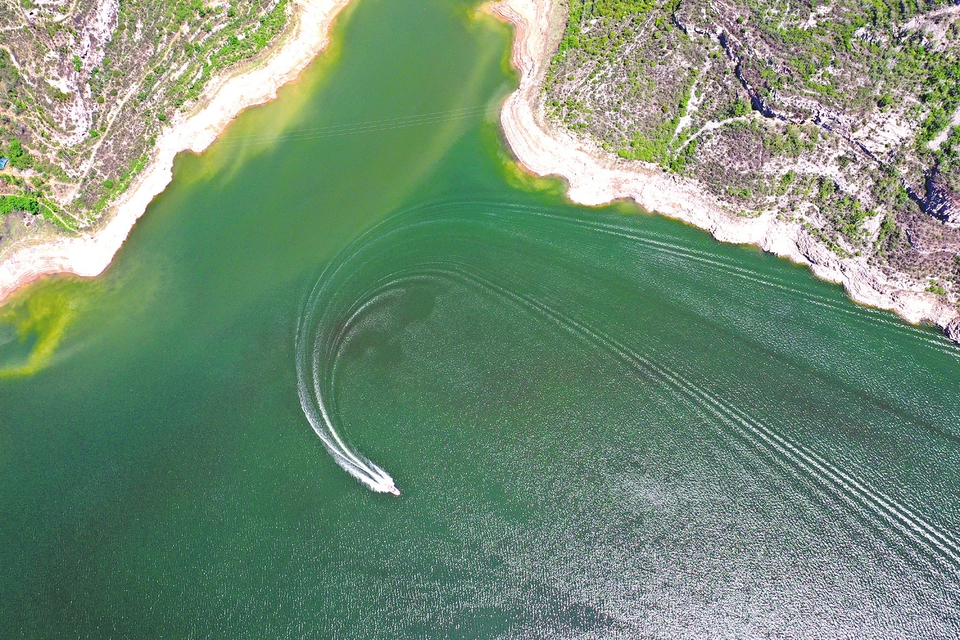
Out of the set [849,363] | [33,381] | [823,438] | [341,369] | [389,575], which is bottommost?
[33,381]

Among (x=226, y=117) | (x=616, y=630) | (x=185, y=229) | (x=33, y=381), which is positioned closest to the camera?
(x=616, y=630)

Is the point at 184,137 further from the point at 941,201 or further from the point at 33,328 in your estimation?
the point at 941,201

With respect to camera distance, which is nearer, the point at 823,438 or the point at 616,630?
the point at 616,630

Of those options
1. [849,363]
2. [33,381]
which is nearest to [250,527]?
[33,381]

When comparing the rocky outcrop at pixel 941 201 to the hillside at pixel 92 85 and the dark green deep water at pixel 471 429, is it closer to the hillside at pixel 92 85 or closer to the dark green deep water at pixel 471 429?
the dark green deep water at pixel 471 429

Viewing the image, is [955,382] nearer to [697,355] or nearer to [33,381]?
[697,355]

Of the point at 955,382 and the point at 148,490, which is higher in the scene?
the point at 955,382

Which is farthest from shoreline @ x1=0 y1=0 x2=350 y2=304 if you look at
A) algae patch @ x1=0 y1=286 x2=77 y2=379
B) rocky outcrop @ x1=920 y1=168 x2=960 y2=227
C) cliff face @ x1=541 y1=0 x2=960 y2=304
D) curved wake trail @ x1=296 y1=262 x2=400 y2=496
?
rocky outcrop @ x1=920 y1=168 x2=960 y2=227

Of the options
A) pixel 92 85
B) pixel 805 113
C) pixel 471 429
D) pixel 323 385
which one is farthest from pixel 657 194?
pixel 92 85

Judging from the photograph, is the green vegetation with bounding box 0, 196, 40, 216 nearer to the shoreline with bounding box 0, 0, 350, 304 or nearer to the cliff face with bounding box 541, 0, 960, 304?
the shoreline with bounding box 0, 0, 350, 304

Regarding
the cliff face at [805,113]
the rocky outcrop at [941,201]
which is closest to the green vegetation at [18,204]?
the cliff face at [805,113]
